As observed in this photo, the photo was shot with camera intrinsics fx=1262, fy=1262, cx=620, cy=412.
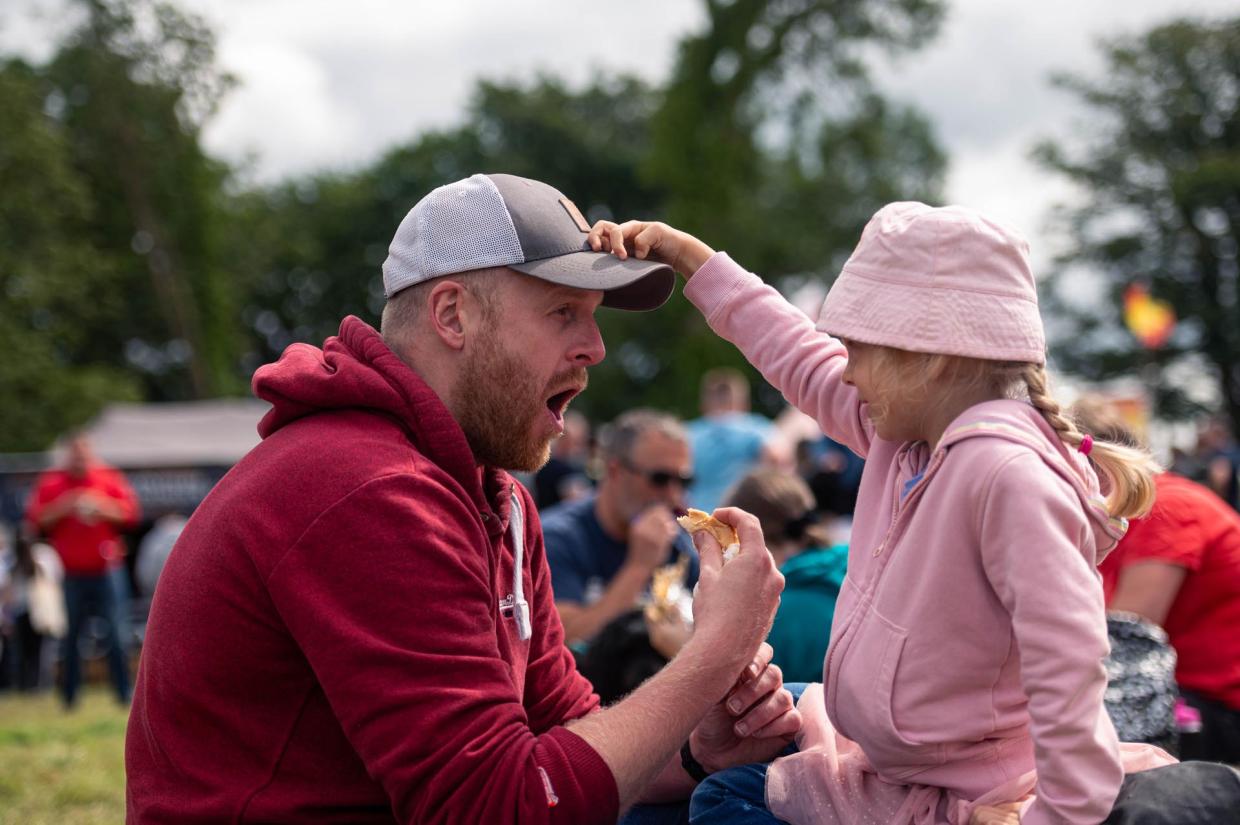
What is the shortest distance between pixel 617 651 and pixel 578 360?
5.43 ft

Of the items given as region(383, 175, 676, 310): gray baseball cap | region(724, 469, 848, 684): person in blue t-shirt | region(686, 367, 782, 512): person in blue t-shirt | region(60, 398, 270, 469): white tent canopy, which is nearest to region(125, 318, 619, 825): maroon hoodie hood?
region(383, 175, 676, 310): gray baseball cap

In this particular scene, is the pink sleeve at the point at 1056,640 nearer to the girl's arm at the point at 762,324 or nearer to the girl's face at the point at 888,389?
the girl's face at the point at 888,389

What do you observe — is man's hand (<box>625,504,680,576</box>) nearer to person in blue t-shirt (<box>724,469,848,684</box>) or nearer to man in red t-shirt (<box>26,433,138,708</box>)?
person in blue t-shirt (<box>724,469,848,684</box>)

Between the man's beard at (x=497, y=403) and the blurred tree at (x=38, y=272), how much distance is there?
32076mm

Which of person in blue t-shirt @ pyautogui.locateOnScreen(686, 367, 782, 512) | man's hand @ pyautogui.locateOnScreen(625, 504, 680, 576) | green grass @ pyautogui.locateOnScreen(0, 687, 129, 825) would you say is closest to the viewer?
man's hand @ pyautogui.locateOnScreen(625, 504, 680, 576)

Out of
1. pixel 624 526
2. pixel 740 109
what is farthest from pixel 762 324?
pixel 740 109

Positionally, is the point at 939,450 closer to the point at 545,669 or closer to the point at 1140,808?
the point at 1140,808

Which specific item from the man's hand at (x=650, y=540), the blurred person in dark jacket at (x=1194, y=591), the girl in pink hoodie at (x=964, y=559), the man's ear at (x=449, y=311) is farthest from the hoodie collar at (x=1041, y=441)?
the man's hand at (x=650, y=540)

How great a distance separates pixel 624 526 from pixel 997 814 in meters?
3.76

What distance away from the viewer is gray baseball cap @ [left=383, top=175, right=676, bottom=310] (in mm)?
2422

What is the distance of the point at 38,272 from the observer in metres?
31.6

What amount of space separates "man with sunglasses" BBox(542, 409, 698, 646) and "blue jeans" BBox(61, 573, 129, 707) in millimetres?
5737

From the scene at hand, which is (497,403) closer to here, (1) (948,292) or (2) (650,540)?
(1) (948,292)

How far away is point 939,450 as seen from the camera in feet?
6.82
